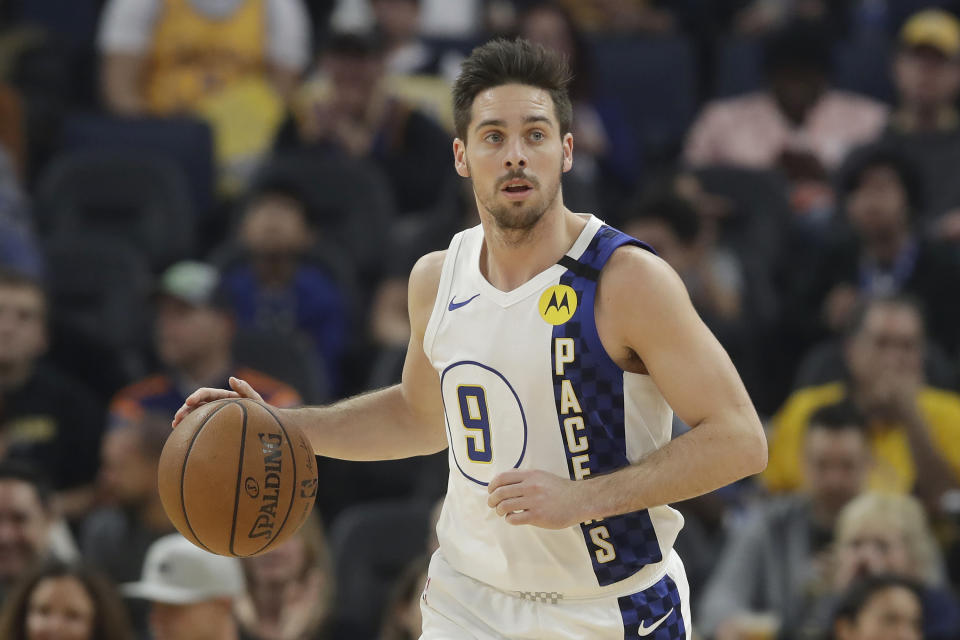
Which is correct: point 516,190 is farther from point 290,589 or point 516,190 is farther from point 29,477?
point 29,477

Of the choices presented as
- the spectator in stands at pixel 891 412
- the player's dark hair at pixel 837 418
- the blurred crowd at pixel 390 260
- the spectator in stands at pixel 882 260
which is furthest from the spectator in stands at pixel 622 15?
the player's dark hair at pixel 837 418

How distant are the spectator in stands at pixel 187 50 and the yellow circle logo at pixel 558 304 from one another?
724 centimetres

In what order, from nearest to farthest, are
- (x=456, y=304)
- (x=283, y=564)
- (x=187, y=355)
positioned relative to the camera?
(x=456, y=304) < (x=283, y=564) < (x=187, y=355)

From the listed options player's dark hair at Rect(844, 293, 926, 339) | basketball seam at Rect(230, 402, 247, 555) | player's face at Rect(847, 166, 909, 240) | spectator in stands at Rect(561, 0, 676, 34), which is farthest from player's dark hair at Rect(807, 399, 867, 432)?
spectator in stands at Rect(561, 0, 676, 34)

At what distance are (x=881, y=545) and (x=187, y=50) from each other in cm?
620

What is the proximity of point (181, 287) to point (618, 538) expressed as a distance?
495 centimetres

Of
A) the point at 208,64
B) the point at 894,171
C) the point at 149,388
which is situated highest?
the point at 208,64

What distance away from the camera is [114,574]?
7387 mm

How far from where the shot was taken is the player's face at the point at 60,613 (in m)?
6.34

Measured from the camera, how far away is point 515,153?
4.04 m

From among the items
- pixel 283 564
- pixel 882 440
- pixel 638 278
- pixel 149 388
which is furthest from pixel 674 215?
pixel 638 278

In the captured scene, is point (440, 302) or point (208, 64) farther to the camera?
point (208, 64)

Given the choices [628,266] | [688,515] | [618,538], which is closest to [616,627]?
[618,538]

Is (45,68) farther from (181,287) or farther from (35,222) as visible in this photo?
(181,287)
